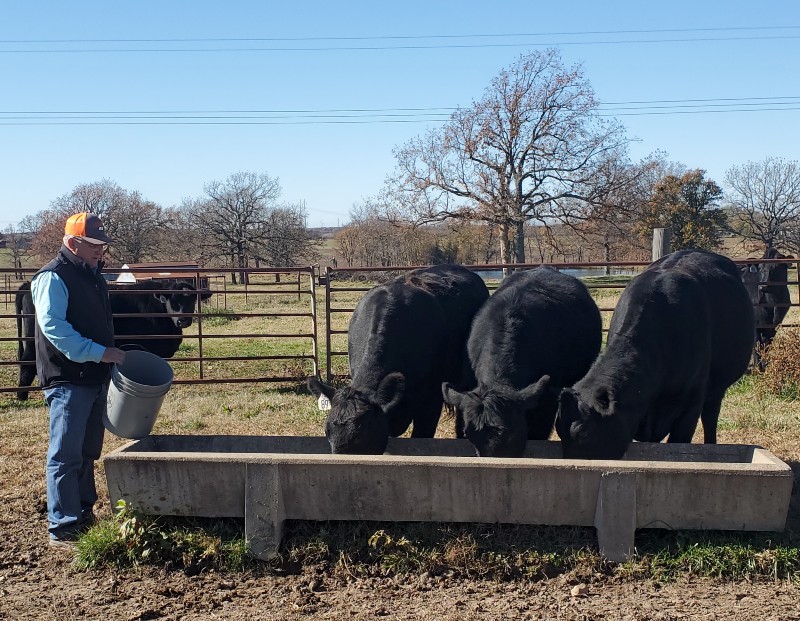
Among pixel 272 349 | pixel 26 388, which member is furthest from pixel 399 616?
pixel 272 349

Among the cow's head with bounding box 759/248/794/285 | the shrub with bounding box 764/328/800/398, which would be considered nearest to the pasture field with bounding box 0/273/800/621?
the shrub with bounding box 764/328/800/398

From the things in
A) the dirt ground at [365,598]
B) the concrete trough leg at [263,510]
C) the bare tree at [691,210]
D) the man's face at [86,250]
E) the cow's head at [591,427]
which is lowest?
the dirt ground at [365,598]

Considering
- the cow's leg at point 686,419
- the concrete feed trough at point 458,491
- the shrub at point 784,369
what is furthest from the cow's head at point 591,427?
the shrub at point 784,369

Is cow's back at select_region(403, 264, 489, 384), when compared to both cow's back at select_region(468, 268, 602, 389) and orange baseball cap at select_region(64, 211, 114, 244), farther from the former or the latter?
orange baseball cap at select_region(64, 211, 114, 244)

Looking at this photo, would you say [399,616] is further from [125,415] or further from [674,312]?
[674,312]

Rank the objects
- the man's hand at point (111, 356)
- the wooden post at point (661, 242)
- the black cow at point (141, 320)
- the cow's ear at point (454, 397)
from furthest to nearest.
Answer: the black cow at point (141, 320) < the wooden post at point (661, 242) < the cow's ear at point (454, 397) < the man's hand at point (111, 356)

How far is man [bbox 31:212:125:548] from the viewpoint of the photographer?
444 centimetres

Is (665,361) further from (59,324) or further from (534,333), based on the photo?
(59,324)

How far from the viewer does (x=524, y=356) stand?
569 cm

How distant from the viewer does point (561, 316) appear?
630 centimetres

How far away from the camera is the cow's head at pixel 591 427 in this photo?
482 centimetres

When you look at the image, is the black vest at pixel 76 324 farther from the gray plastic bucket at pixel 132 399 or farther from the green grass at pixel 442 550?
the green grass at pixel 442 550

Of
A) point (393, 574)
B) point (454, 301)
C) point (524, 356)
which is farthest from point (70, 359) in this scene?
point (454, 301)

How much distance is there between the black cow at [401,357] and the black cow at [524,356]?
40 centimetres
